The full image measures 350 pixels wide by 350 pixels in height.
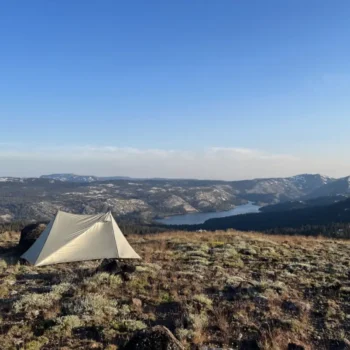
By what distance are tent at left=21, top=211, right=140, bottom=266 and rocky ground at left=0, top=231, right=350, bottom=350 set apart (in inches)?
33.4

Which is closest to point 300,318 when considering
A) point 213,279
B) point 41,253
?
point 213,279

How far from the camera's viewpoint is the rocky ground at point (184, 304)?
9461 millimetres

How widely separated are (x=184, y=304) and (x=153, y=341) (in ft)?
13.4

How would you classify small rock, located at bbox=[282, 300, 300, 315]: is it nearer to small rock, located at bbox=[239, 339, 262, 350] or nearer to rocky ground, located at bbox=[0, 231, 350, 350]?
rocky ground, located at bbox=[0, 231, 350, 350]

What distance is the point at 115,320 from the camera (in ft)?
34.5

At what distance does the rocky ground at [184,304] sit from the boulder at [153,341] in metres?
0.05

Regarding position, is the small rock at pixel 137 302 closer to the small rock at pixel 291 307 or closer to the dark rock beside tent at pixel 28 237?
the small rock at pixel 291 307

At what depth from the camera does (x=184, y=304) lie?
11.9 m

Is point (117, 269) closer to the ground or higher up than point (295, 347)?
higher up

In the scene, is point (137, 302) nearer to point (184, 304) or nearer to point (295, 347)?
point (184, 304)

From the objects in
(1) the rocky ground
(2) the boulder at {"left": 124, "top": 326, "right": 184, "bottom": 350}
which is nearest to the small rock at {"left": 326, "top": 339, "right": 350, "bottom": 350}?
(1) the rocky ground

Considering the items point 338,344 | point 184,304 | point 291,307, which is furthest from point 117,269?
point 338,344

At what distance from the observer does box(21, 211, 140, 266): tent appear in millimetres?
19828

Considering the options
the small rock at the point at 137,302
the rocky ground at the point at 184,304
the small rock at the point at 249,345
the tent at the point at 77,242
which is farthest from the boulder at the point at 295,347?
the tent at the point at 77,242
